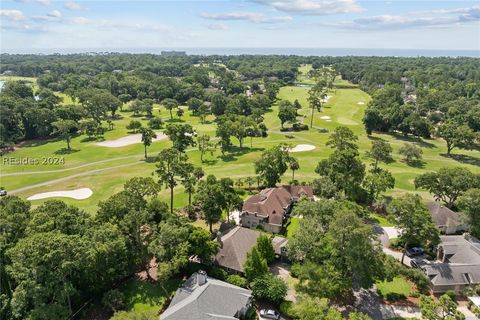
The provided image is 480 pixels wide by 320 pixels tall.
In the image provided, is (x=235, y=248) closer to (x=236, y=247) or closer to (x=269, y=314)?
(x=236, y=247)

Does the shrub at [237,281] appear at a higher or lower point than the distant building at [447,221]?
lower

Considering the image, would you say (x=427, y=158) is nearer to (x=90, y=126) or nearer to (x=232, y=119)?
(x=232, y=119)

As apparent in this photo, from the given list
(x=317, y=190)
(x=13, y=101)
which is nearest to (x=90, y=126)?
(x=13, y=101)

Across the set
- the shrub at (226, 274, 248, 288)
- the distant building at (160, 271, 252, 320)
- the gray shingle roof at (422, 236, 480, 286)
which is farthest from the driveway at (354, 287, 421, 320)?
the distant building at (160, 271, 252, 320)

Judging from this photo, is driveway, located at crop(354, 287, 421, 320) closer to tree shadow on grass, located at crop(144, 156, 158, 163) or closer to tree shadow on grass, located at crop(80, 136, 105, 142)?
tree shadow on grass, located at crop(144, 156, 158, 163)

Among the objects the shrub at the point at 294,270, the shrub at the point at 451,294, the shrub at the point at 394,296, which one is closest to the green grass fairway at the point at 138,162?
the shrub at the point at 294,270

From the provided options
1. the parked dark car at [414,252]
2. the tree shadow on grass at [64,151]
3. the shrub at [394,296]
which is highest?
the parked dark car at [414,252]

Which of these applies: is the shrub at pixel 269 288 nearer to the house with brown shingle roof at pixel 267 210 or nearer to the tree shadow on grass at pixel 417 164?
the house with brown shingle roof at pixel 267 210
